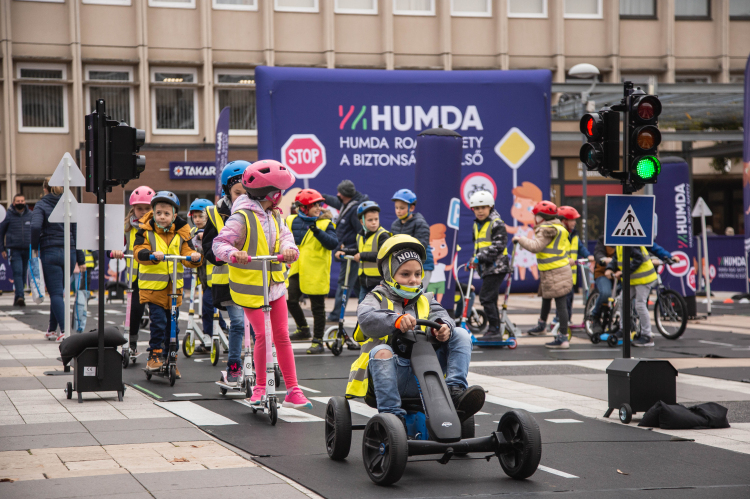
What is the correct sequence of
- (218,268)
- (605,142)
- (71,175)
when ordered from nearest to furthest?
(605,142)
(218,268)
(71,175)

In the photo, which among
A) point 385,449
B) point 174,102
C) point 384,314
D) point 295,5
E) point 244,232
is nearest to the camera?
point 385,449

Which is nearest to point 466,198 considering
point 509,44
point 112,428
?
point 509,44

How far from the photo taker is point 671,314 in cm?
1401

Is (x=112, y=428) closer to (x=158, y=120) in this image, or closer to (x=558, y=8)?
(x=158, y=120)

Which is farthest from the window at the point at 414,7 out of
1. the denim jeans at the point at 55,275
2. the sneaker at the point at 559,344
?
the denim jeans at the point at 55,275

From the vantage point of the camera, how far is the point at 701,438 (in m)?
6.70

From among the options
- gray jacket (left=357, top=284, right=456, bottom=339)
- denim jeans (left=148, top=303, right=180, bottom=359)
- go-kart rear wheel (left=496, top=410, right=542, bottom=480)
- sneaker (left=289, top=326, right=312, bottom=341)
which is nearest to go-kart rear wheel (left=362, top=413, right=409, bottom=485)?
gray jacket (left=357, top=284, right=456, bottom=339)

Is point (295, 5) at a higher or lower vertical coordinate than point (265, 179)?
higher

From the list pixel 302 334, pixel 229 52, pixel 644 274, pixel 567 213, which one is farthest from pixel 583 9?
pixel 302 334

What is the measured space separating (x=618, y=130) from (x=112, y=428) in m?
4.67

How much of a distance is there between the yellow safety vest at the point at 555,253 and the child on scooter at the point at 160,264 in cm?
565

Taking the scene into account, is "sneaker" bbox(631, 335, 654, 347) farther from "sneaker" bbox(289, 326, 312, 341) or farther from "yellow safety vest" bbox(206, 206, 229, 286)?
"yellow safety vest" bbox(206, 206, 229, 286)

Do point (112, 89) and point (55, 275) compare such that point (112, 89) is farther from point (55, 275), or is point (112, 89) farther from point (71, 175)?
point (71, 175)

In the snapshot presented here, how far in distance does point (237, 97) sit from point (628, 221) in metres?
25.2
